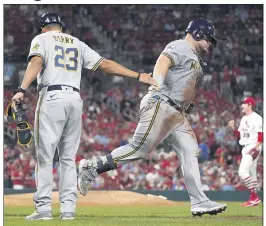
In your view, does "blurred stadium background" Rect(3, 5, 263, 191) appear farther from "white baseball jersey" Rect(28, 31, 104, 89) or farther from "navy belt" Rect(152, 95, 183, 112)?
"white baseball jersey" Rect(28, 31, 104, 89)

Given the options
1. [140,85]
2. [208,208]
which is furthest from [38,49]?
[140,85]

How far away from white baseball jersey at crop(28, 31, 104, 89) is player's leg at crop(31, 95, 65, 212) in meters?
0.19

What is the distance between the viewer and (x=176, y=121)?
27.5 ft

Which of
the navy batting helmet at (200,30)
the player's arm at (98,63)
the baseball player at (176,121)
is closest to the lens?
the player's arm at (98,63)

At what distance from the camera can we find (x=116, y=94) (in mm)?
21906

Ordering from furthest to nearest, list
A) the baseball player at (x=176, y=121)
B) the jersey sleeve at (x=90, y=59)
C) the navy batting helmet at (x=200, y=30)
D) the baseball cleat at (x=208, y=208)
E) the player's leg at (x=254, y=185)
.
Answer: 1. the player's leg at (x=254, y=185)
2. the navy batting helmet at (x=200, y=30)
3. the baseball player at (x=176, y=121)
4. the baseball cleat at (x=208, y=208)
5. the jersey sleeve at (x=90, y=59)

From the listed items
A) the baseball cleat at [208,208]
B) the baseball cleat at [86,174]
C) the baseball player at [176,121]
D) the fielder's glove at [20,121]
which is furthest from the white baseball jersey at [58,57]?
the baseball cleat at [208,208]

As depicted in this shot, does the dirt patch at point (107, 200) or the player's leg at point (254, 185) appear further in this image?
the player's leg at point (254, 185)

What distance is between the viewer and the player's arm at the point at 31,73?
7488 mm

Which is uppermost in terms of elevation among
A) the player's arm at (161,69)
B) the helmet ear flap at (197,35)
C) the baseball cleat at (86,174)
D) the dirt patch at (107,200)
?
the helmet ear flap at (197,35)

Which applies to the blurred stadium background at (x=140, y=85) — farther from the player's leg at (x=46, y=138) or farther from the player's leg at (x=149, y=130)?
the player's leg at (x=46, y=138)

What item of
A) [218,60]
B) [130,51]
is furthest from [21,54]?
[218,60]

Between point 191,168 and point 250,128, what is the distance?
498 cm

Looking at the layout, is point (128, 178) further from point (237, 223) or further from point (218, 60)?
point (237, 223)
